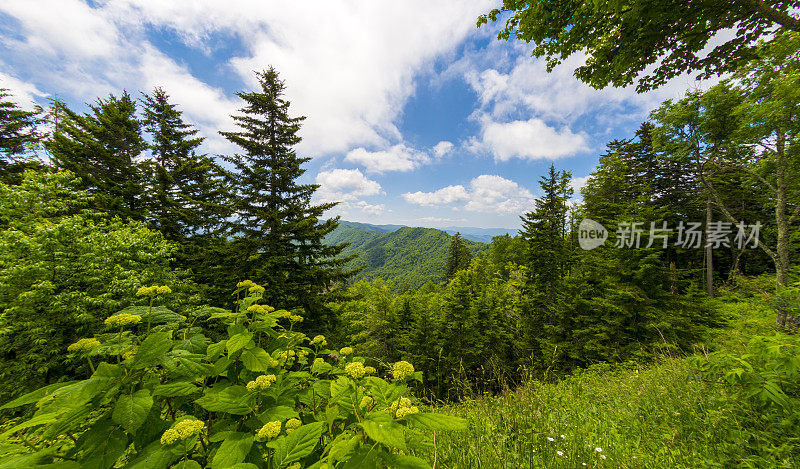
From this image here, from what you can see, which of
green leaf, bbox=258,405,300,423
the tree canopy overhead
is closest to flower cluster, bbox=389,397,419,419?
green leaf, bbox=258,405,300,423

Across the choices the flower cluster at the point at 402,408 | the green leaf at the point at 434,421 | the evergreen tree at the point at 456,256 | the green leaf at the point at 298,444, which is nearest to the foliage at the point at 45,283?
the green leaf at the point at 298,444

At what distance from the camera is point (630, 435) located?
10.5 ft

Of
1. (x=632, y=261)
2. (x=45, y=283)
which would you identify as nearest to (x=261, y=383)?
(x=45, y=283)

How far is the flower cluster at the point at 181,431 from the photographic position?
1.17 metres

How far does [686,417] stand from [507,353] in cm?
1504

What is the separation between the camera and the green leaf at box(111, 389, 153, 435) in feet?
3.86

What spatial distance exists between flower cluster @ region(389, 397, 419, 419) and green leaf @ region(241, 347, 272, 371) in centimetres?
91

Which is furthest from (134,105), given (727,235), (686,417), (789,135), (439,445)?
(727,235)

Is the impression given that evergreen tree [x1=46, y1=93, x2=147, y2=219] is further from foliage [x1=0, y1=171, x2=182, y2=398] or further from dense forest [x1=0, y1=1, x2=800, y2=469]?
foliage [x1=0, y1=171, x2=182, y2=398]

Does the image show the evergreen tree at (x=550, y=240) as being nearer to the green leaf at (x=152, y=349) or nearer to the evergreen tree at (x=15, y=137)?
the green leaf at (x=152, y=349)

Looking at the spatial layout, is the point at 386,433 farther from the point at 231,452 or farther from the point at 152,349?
→ the point at 152,349

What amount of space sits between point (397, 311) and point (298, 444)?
62.0 ft

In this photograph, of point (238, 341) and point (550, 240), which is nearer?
point (238, 341)

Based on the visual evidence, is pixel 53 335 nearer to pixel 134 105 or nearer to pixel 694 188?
pixel 134 105
